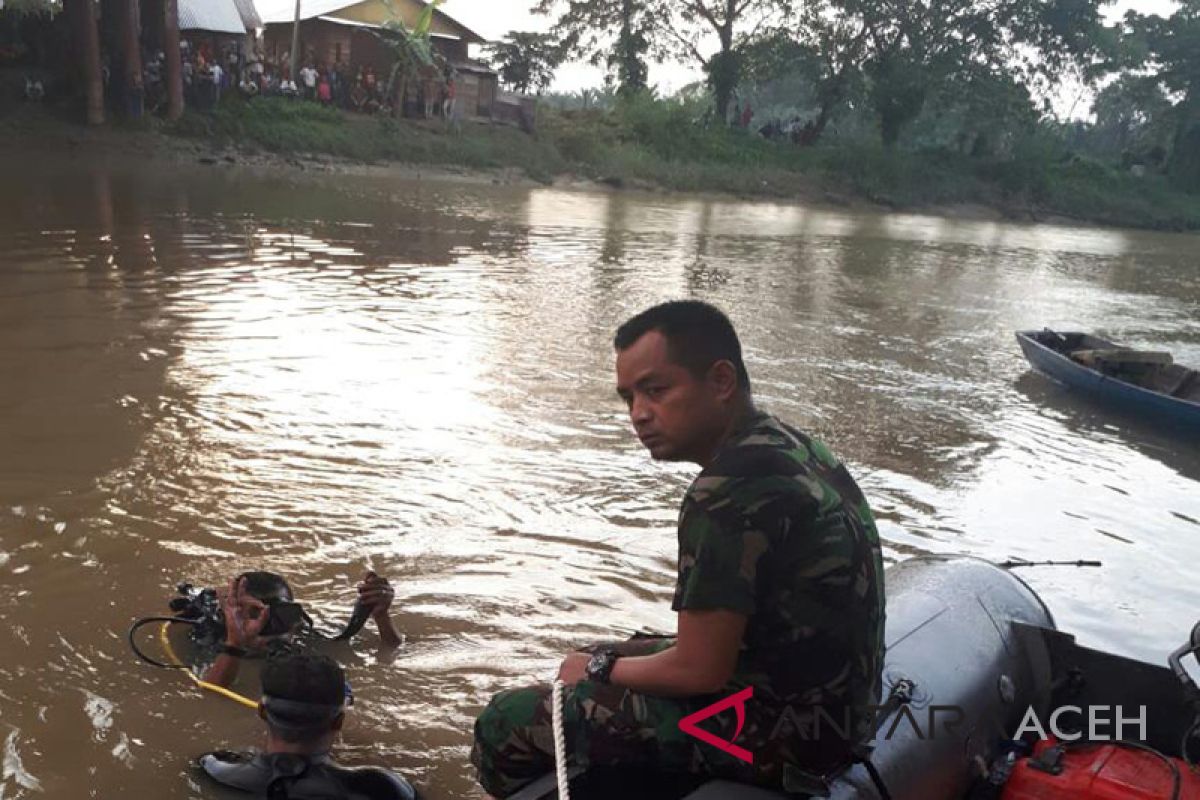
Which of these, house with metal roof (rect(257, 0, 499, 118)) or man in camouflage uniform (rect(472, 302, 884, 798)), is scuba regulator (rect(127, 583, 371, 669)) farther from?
house with metal roof (rect(257, 0, 499, 118))

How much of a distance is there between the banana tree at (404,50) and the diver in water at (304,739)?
3317 cm

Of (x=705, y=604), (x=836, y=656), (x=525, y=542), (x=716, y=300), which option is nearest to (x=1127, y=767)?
(x=836, y=656)

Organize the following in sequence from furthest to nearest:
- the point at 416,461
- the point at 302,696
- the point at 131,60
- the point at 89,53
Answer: the point at 131,60
the point at 89,53
the point at 416,461
the point at 302,696

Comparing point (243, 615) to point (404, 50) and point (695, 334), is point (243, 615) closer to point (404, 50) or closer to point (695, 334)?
point (695, 334)

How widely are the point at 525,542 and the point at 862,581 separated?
13.4ft

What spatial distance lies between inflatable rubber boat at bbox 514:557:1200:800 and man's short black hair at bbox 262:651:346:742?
110 centimetres

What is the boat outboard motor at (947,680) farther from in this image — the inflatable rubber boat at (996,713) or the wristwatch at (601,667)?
the wristwatch at (601,667)

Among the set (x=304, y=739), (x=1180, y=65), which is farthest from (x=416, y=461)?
(x=1180, y=65)

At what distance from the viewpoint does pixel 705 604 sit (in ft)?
7.40

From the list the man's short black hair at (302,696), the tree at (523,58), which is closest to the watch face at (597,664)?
the man's short black hair at (302,696)

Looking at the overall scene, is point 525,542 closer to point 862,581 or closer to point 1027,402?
point 862,581

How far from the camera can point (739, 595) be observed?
2.24 metres

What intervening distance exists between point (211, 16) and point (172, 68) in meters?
6.29

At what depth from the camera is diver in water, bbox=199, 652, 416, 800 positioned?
3.43m
